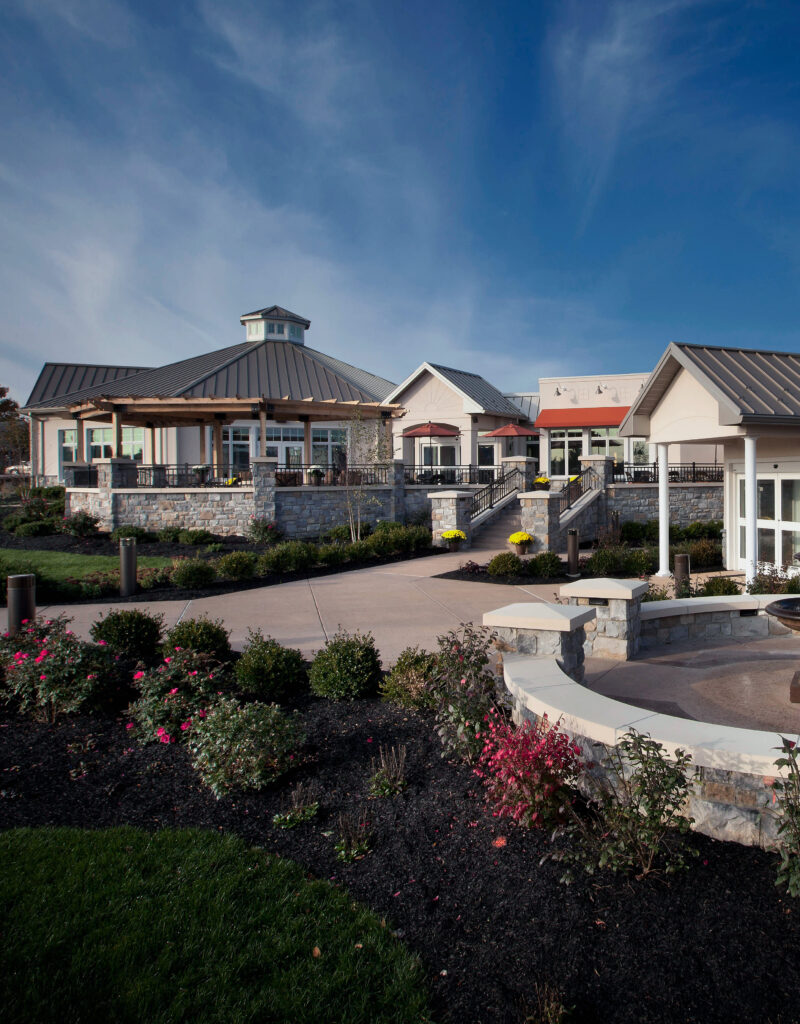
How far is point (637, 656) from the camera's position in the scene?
283 inches

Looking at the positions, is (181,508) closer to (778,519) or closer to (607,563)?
(607,563)

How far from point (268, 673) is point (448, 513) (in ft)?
40.3

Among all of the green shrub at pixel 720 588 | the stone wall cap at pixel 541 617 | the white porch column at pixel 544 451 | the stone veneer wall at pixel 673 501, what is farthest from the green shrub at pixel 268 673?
the white porch column at pixel 544 451

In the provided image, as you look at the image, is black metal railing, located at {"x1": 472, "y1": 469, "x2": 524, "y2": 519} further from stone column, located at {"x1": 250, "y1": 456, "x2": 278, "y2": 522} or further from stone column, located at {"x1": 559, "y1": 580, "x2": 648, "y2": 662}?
stone column, located at {"x1": 559, "y1": 580, "x2": 648, "y2": 662}

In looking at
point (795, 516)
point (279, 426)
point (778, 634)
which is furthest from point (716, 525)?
point (279, 426)

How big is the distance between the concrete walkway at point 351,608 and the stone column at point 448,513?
12.1ft

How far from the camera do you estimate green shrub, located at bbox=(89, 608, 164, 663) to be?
292 inches

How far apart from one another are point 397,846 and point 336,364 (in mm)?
35067

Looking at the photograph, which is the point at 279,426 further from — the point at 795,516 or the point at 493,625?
the point at 493,625

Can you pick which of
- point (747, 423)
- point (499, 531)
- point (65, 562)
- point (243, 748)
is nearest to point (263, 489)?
point (65, 562)

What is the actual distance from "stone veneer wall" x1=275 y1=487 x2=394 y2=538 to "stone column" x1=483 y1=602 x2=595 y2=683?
1447 centimetres

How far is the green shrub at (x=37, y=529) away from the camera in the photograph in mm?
19672

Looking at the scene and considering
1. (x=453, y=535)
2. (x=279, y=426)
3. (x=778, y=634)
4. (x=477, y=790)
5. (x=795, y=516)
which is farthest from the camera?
(x=279, y=426)

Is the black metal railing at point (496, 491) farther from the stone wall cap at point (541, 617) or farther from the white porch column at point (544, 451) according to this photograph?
the stone wall cap at point (541, 617)
